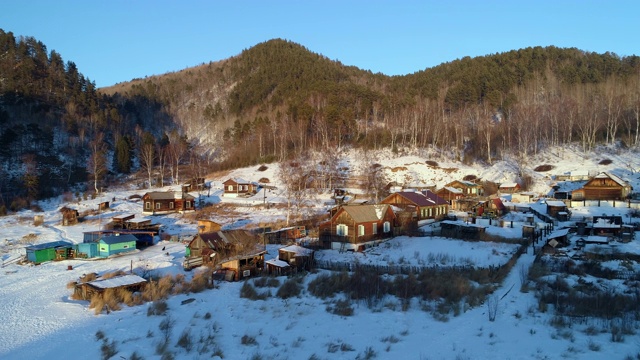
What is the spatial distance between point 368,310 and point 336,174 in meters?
45.0

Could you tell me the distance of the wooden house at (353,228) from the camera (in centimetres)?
2936

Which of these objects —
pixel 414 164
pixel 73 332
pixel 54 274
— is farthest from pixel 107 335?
pixel 414 164

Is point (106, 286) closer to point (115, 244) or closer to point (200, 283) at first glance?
point (200, 283)

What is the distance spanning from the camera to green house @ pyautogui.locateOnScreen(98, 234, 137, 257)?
93.0 ft

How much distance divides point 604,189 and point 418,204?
2115 centimetres

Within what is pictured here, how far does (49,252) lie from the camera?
89.3ft

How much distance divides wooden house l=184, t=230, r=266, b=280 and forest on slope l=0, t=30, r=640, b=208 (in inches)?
1206

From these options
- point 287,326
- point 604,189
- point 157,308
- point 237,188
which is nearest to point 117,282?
point 157,308

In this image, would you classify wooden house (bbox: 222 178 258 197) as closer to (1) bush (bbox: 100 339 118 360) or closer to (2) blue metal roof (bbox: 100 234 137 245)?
(2) blue metal roof (bbox: 100 234 137 245)

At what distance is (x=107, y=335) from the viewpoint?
13.6 m

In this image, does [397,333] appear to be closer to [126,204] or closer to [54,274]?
[54,274]

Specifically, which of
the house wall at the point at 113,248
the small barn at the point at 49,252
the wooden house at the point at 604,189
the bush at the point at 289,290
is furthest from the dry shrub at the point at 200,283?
the wooden house at the point at 604,189

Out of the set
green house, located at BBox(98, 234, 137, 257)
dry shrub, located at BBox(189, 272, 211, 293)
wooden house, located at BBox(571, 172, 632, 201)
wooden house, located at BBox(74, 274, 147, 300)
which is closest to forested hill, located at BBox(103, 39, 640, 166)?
wooden house, located at BBox(571, 172, 632, 201)

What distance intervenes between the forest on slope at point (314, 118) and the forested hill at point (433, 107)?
328 mm
